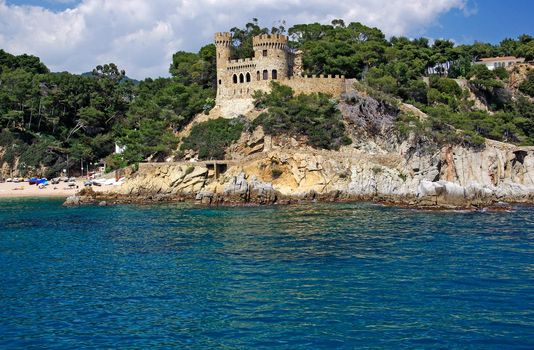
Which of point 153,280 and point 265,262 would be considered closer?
point 153,280

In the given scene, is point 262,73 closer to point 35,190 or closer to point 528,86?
point 35,190

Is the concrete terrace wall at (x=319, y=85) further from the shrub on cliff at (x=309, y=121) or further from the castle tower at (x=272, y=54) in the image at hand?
the shrub on cliff at (x=309, y=121)

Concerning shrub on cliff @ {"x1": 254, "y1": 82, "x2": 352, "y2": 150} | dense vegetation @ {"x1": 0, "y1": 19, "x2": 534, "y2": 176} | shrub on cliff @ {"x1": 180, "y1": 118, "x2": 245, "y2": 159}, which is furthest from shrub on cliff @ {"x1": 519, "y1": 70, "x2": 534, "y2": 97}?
shrub on cliff @ {"x1": 180, "y1": 118, "x2": 245, "y2": 159}

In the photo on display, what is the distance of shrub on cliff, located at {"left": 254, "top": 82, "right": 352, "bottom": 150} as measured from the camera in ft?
162

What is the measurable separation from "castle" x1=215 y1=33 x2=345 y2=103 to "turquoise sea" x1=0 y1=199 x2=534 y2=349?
80.1ft

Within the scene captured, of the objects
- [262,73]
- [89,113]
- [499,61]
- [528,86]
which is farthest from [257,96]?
[499,61]

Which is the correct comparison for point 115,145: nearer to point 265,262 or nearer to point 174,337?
point 265,262

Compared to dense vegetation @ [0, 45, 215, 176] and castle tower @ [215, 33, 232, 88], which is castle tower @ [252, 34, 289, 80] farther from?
dense vegetation @ [0, 45, 215, 176]

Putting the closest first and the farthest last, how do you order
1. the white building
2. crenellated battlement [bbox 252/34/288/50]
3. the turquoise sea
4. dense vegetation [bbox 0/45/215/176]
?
the turquoise sea → crenellated battlement [bbox 252/34/288/50] → dense vegetation [bbox 0/45/215/176] → the white building

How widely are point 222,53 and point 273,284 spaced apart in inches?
1678

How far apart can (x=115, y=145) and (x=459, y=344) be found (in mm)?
58141

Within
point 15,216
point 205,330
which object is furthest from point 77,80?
point 205,330

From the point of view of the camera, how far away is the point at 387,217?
110 feet

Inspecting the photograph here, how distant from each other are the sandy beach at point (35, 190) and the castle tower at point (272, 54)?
1854 centimetres
